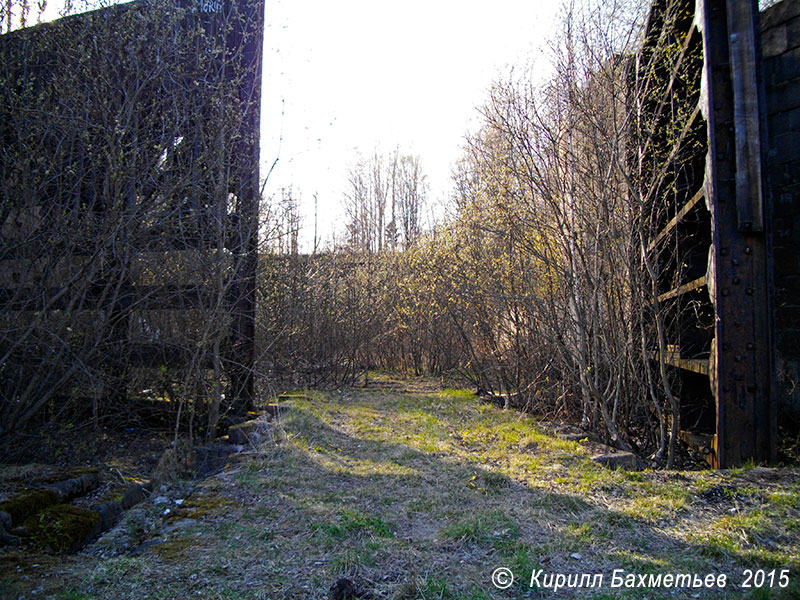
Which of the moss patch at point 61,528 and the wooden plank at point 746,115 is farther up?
the wooden plank at point 746,115

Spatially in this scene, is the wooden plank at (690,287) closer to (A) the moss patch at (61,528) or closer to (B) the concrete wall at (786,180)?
(B) the concrete wall at (786,180)

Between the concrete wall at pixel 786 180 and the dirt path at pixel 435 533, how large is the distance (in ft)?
4.88

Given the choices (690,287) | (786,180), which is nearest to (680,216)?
(690,287)

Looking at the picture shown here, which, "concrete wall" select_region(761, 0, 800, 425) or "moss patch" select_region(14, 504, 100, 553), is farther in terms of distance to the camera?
"concrete wall" select_region(761, 0, 800, 425)

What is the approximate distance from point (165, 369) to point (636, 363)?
5012 millimetres

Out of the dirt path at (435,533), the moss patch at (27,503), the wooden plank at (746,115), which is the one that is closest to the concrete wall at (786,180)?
the wooden plank at (746,115)

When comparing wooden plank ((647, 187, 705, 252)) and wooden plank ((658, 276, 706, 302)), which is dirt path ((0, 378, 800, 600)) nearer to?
wooden plank ((658, 276, 706, 302))

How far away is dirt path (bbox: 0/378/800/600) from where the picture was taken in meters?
2.91

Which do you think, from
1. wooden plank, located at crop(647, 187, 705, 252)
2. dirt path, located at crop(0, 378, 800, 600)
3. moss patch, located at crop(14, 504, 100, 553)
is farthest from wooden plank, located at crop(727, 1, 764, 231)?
moss patch, located at crop(14, 504, 100, 553)

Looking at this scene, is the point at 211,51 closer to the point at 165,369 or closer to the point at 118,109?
the point at 118,109

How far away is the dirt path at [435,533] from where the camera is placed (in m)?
2.91

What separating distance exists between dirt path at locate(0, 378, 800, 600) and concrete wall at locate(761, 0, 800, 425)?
4.88 feet

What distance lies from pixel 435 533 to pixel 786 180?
4671mm

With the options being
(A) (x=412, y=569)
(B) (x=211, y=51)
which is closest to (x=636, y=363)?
(A) (x=412, y=569)
